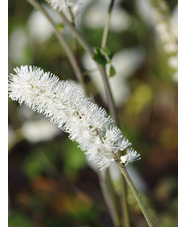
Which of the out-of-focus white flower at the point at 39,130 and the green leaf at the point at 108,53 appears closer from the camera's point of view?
the green leaf at the point at 108,53

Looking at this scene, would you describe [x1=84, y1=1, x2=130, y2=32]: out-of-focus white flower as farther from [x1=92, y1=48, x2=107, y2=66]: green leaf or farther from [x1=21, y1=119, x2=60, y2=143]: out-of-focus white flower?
[x1=92, y1=48, x2=107, y2=66]: green leaf

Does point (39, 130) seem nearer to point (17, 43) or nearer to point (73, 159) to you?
point (73, 159)

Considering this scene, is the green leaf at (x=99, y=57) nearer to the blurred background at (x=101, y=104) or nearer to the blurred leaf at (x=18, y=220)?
the blurred background at (x=101, y=104)

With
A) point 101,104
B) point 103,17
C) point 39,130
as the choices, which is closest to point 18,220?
point 39,130

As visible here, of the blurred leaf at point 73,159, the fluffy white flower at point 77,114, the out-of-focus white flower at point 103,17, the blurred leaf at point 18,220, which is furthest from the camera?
the out-of-focus white flower at point 103,17

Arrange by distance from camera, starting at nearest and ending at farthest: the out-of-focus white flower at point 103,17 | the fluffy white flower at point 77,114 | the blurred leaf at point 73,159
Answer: the fluffy white flower at point 77,114
the blurred leaf at point 73,159
the out-of-focus white flower at point 103,17

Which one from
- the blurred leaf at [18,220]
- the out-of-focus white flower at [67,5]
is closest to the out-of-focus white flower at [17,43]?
the blurred leaf at [18,220]
